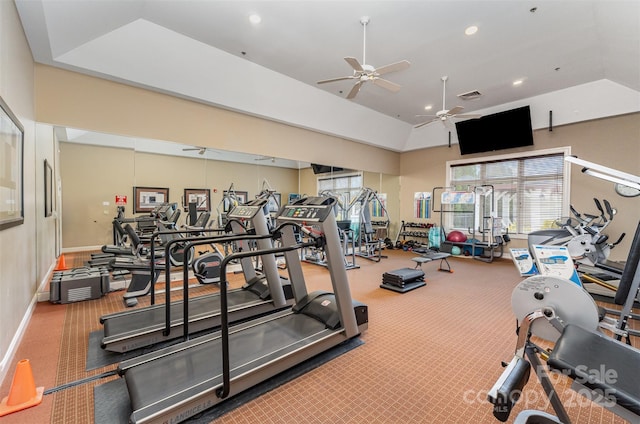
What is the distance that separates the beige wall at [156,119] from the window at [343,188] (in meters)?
0.95

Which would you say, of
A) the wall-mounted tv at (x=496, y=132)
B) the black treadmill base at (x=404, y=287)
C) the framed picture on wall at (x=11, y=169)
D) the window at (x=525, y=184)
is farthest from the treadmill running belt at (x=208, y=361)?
the wall-mounted tv at (x=496, y=132)

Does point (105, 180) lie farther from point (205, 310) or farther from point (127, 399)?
point (127, 399)

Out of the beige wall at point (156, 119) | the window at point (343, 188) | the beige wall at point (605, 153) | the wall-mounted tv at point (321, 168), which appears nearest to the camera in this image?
the beige wall at point (156, 119)

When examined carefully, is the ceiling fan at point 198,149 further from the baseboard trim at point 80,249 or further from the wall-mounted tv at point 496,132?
the wall-mounted tv at point 496,132

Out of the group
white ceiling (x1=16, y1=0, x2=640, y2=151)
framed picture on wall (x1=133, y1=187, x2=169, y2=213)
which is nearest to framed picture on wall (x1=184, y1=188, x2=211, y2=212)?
framed picture on wall (x1=133, y1=187, x2=169, y2=213)

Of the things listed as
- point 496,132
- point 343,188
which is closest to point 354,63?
point 343,188

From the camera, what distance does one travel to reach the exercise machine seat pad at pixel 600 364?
1235 mm

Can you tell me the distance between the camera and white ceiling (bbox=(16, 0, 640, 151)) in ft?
12.3

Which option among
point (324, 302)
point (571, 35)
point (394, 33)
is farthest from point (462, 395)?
point (571, 35)

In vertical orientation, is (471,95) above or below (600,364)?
above

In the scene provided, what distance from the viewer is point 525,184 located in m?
7.58

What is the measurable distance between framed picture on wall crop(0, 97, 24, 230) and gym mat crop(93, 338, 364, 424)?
5.13 ft

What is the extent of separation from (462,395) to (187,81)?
18.8ft

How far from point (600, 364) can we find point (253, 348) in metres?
2.26
